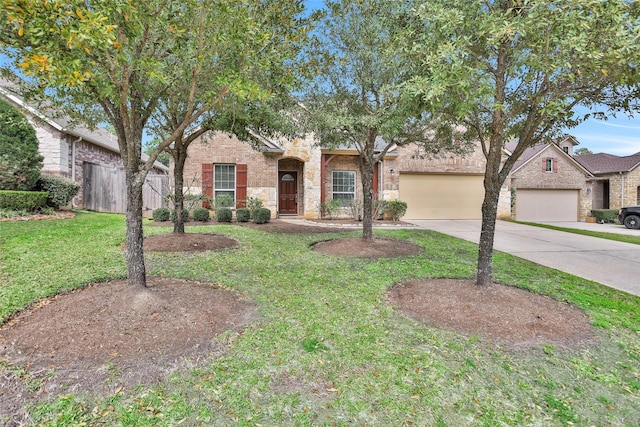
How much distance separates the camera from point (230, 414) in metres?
2.19

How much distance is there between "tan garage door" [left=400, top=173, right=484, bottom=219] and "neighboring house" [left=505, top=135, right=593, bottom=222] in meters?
2.92

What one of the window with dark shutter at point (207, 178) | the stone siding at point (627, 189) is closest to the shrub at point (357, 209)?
the window with dark shutter at point (207, 178)

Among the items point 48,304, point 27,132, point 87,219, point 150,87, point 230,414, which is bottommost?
point 230,414

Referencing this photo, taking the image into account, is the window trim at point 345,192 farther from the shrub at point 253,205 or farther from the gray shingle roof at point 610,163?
the gray shingle roof at point 610,163

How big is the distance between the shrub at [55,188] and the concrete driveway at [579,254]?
12602 mm

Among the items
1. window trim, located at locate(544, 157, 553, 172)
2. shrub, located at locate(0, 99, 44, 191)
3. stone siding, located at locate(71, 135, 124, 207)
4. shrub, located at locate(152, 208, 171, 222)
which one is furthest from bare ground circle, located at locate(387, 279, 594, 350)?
window trim, located at locate(544, 157, 553, 172)

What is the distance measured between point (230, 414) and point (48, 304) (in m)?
3.00

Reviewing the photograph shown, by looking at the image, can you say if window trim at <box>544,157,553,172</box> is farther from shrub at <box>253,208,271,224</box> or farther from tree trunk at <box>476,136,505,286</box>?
tree trunk at <box>476,136,505,286</box>

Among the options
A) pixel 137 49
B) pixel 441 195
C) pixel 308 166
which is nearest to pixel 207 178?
pixel 308 166

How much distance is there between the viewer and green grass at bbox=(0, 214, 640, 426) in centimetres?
222

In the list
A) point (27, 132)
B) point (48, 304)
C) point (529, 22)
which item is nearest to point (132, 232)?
point (48, 304)

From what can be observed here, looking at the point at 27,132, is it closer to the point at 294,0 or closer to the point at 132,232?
the point at 132,232

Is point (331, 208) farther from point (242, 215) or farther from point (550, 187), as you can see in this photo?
point (550, 187)

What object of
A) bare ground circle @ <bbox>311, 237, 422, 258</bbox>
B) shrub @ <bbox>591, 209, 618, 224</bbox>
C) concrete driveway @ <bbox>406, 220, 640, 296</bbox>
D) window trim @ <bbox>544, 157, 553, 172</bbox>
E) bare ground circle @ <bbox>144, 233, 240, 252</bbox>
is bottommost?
concrete driveway @ <bbox>406, 220, 640, 296</bbox>
